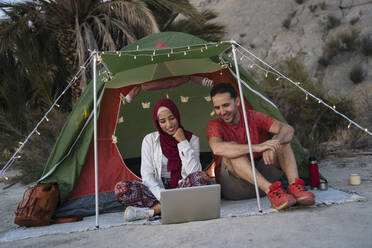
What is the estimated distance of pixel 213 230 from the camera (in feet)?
8.95

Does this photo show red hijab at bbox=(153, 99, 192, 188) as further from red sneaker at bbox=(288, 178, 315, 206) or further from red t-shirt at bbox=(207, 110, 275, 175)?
red sneaker at bbox=(288, 178, 315, 206)

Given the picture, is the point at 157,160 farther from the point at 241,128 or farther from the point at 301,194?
the point at 301,194

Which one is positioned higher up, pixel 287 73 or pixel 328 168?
pixel 287 73

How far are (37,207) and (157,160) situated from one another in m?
1.15

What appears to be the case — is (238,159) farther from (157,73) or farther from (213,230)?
(157,73)

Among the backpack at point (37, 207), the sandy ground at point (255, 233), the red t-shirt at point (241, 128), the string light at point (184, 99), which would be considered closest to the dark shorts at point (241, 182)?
the red t-shirt at point (241, 128)

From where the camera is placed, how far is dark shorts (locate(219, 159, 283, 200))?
3.64 meters

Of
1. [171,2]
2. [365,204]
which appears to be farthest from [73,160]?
[171,2]

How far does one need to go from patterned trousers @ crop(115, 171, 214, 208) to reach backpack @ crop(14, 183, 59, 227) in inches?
27.4

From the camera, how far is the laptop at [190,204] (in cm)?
288

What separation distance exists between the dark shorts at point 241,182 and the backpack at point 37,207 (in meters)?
1.62

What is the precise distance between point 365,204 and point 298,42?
15257mm

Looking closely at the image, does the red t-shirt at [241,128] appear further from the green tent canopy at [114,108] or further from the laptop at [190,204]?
the laptop at [190,204]

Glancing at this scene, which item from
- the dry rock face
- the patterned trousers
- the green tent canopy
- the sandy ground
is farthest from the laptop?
the dry rock face
